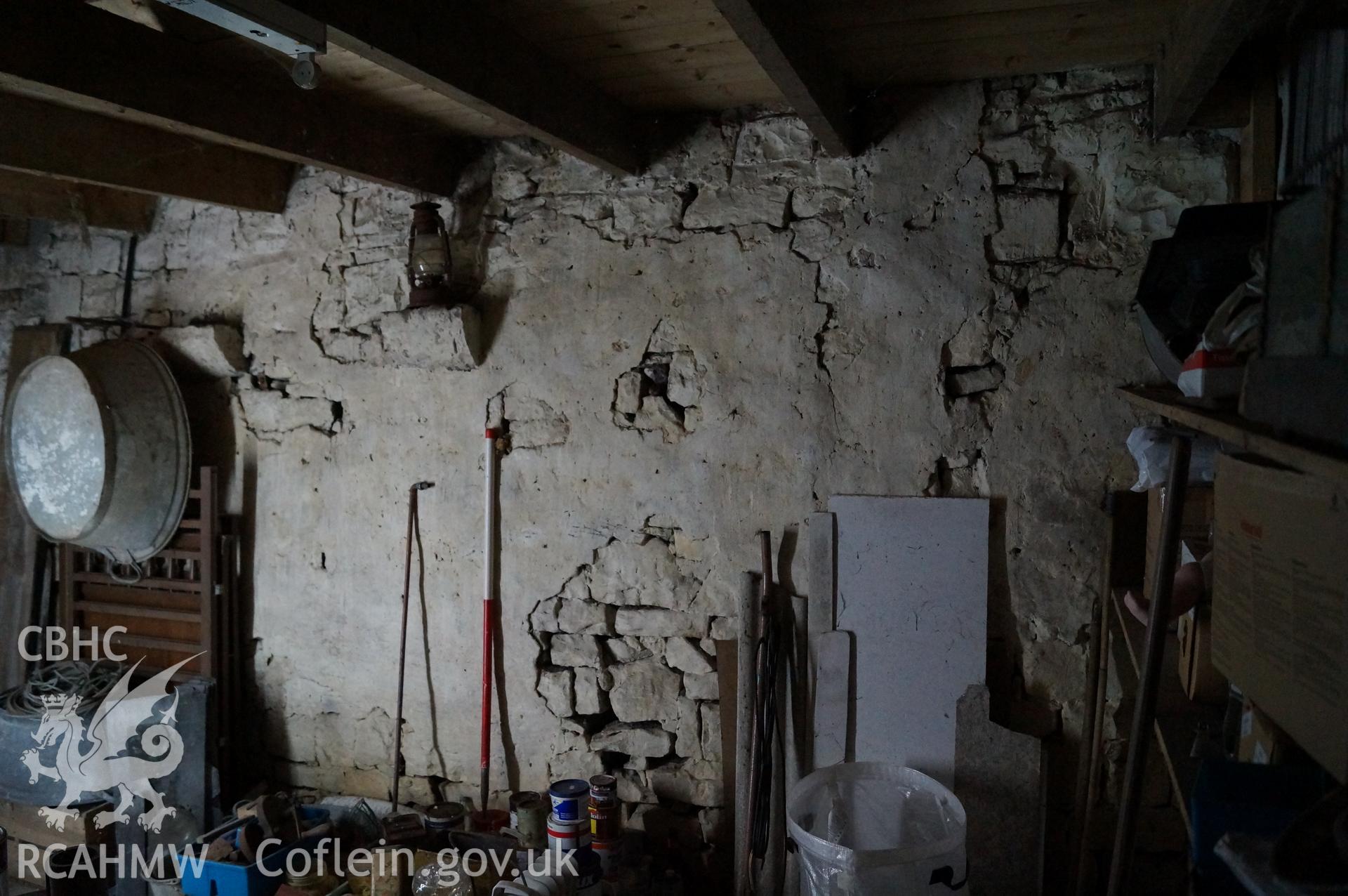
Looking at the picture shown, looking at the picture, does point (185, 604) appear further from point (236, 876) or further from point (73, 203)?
point (73, 203)

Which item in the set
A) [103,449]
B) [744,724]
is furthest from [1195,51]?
[103,449]

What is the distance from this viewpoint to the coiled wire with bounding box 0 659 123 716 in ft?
10.5

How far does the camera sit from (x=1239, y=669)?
1047 millimetres

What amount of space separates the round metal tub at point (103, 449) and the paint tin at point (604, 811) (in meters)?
1.93

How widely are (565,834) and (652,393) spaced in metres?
1.34

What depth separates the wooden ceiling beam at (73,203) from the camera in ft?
10.3

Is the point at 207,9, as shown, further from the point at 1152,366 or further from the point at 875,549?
the point at 1152,366

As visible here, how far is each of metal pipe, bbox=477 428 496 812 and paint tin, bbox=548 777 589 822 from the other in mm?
392

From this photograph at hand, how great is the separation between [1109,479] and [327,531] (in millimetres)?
2590

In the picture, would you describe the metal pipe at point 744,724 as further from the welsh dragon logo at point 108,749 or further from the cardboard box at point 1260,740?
the welsh dragon logo at point 108,749

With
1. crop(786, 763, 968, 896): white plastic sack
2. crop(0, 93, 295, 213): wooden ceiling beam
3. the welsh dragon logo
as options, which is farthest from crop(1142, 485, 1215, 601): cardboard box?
the welsh dragon logo

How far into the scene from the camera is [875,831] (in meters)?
2.44

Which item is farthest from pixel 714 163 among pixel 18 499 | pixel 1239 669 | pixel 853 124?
pixel 18 499

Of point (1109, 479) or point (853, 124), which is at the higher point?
point (853, 124)
